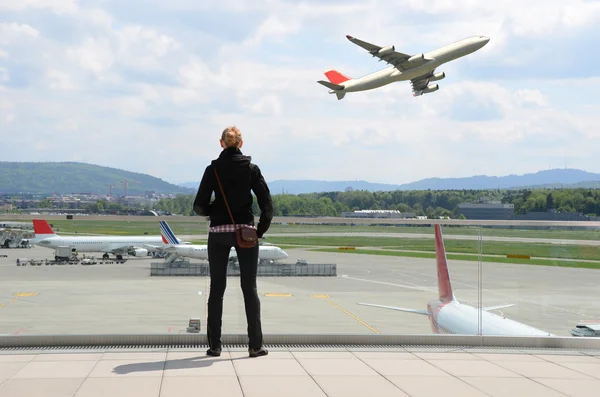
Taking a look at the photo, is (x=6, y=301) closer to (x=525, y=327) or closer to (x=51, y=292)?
(x=51, y=292)

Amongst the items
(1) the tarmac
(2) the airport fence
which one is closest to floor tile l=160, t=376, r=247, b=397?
(1) the tarmac

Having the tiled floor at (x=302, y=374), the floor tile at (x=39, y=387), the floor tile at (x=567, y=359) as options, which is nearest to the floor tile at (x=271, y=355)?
the tiled floor at (x=302, y=374)

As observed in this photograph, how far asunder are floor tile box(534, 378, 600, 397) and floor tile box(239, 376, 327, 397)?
177cm

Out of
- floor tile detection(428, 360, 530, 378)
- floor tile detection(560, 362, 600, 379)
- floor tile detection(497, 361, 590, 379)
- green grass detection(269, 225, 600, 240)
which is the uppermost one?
green grass detection(269, 225, 600, 240)

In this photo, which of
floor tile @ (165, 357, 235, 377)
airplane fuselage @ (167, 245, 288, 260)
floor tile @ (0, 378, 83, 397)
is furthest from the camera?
airplane fuselage @ (167, 245, 288, 260)

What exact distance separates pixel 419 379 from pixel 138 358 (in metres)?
2.31

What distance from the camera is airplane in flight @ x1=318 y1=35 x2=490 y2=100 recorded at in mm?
58219

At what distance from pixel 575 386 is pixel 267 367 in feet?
7.71

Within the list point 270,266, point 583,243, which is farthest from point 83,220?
point 583,243

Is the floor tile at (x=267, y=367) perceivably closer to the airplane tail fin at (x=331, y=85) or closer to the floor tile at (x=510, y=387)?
the floor tile at (x=510, y=387)

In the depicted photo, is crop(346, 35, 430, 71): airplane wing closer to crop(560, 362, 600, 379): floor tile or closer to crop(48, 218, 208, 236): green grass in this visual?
crop(48, 218, 208, 236): green grass

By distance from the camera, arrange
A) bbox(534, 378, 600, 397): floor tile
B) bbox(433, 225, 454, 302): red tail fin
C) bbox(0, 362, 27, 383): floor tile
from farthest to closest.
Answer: bbox(433, 225, 454, 302): red tail fin < bbox(0, 362, 27, 383): floor tile < bbox(534, 378, 600, 397): floor tile

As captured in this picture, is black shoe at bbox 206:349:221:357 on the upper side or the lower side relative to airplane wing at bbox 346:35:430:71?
lower

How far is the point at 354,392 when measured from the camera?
18.2ft
